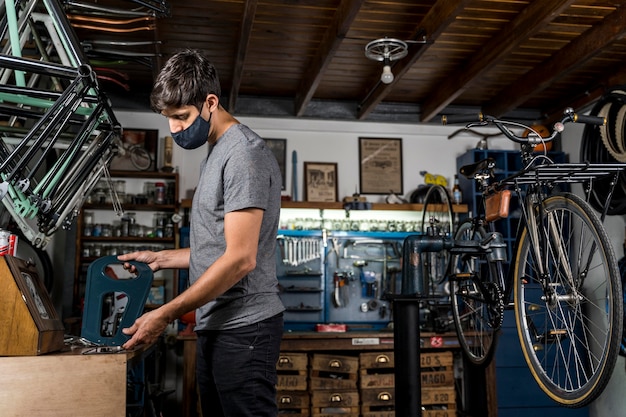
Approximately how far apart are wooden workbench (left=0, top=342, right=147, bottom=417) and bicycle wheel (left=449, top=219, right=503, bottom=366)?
2017mm

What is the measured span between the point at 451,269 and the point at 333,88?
233 centimetres

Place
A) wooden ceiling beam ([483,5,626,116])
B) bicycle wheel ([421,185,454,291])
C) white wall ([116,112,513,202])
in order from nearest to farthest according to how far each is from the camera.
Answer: wooden ceiling beam ([483,5,626,116]) → bicycle wheel ([421,185,454,291]) → white wall ([116,112,513,202])

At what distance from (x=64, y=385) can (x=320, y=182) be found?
13.6 ft

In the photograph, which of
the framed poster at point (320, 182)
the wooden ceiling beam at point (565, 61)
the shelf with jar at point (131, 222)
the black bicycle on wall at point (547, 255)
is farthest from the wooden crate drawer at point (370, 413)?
the wooden ceiling beam at point (565, 61)

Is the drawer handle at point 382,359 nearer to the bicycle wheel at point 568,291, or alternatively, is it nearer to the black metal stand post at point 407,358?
the black metal stand post at point 407,358

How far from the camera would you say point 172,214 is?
576cm

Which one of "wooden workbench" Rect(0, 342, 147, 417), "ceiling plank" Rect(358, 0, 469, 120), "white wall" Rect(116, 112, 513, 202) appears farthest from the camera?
"white wall" Rect(116, 112, 513, 202)

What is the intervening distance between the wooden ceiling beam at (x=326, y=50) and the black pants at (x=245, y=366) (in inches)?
100.0

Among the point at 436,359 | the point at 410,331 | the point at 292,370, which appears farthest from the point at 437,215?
the point at 410,331

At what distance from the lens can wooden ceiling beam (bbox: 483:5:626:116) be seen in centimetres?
429

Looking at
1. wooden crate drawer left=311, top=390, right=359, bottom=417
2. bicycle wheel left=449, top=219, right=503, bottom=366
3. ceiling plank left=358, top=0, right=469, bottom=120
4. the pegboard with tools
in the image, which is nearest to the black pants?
bicycle wheel left=449, top=219, right=503, bottom=366

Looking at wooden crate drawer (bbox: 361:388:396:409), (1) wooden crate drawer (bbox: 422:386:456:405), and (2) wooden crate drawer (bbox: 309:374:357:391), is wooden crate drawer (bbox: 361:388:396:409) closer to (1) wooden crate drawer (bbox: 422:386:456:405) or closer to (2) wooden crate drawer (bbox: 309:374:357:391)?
(2) wooden crate drawer (bbox: 309:374:357:391)

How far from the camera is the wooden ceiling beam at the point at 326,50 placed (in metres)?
3.96

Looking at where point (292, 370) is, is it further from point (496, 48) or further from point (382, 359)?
point (496, 48)
